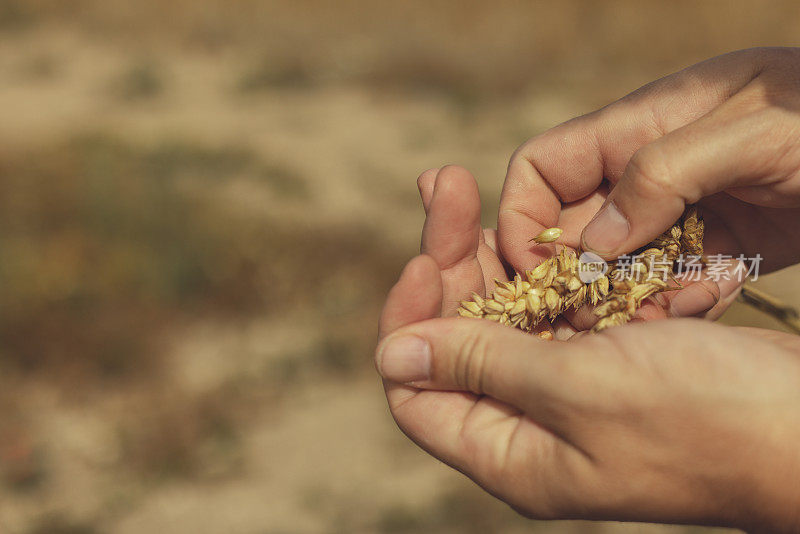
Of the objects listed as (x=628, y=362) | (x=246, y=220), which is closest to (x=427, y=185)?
(x=628, y=362)

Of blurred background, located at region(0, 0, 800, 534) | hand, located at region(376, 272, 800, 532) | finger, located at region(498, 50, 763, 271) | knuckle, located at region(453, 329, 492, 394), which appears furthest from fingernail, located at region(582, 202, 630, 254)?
blurred background, located at region(0, 0, 800, 534)

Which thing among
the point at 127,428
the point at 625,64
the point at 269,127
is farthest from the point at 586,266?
the point at 625,64

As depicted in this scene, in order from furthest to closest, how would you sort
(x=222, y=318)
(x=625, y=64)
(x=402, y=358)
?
(x=625, y=64), (x=222, y=318), (x=402, y=358)

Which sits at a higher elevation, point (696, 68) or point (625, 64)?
point (625, 64)

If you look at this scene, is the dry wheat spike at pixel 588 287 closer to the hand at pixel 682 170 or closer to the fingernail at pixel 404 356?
the hand at pixel 682 170

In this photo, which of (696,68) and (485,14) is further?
(485,14)

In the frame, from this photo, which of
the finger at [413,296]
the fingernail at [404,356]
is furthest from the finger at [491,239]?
the fingernail at [404,356]

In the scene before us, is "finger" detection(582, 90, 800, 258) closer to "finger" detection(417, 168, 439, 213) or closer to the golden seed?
the golden seed

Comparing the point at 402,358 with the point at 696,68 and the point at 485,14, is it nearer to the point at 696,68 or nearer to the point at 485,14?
the point at 696,68
